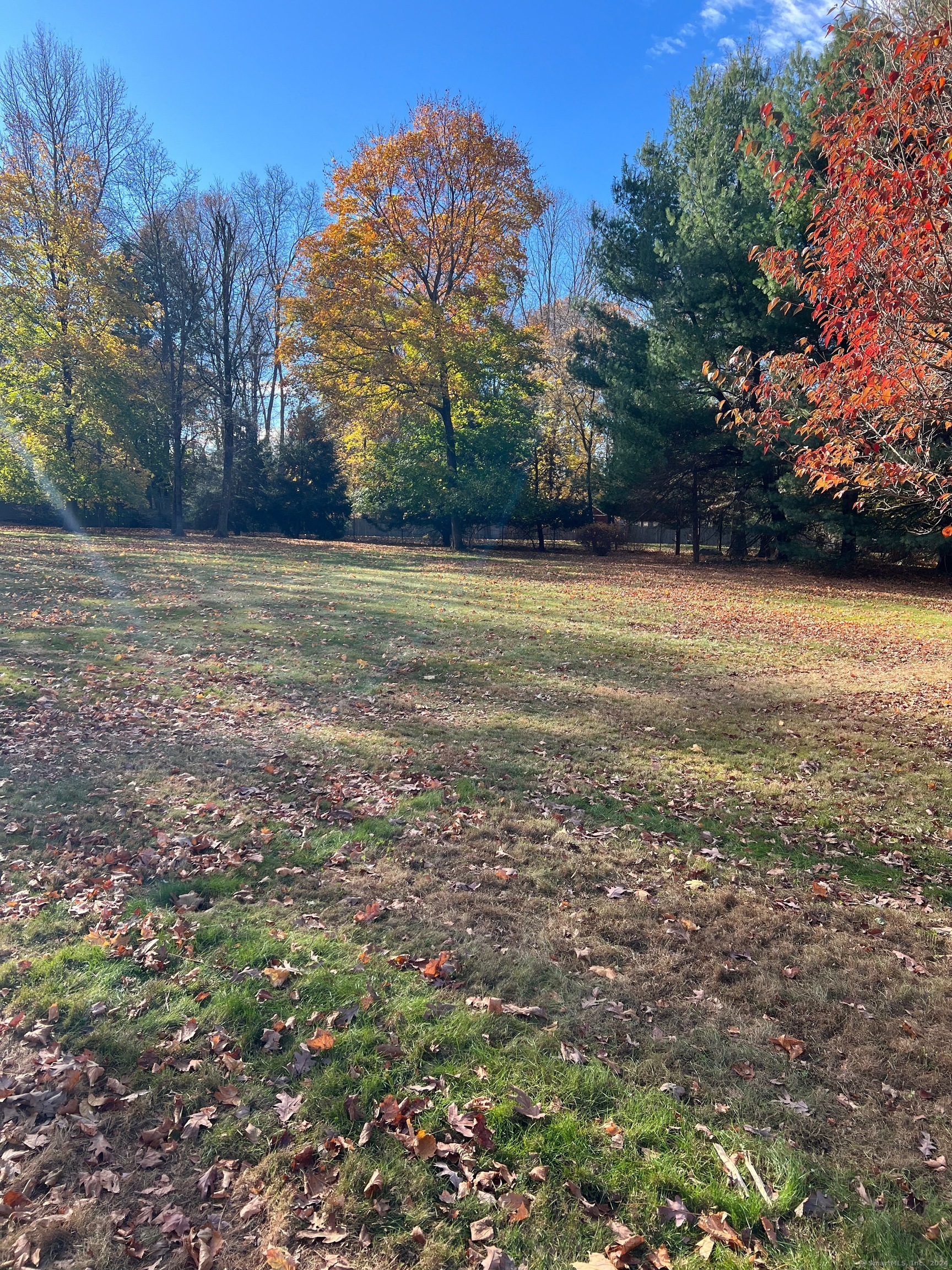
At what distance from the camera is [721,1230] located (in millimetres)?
2207

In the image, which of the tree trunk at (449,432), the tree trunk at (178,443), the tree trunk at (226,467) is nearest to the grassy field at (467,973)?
the tree trunk at (449,432)

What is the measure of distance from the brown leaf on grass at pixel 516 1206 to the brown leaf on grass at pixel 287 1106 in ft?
2.75

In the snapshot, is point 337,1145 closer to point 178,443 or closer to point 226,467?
point 178,443

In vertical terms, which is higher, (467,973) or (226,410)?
(226,410)

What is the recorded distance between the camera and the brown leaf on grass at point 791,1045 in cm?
297

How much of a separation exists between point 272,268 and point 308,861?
1679 inches

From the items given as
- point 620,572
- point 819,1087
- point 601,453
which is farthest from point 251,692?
point 601,453

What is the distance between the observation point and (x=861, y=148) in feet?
14.2

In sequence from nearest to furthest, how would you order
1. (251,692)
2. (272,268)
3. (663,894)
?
(663,894) → (251,692) → (272,268)

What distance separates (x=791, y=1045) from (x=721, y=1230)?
3.31ft

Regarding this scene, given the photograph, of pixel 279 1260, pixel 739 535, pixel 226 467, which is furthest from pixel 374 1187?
pixel 226 467

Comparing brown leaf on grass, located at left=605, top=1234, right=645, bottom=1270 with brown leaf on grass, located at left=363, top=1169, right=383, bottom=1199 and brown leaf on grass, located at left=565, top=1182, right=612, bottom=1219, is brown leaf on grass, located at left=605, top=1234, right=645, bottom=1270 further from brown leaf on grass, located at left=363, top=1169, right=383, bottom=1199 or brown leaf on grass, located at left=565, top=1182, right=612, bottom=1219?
brown leaf on grass, located at left=363, top=1169, right=383, bottom=1199

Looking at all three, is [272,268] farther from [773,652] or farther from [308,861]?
[308,861]

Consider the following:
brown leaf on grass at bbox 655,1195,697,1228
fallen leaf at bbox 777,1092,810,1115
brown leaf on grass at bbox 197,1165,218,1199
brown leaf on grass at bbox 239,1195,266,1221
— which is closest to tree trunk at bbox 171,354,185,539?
brown leaf on grass at bbox 197,1165,218,1199
